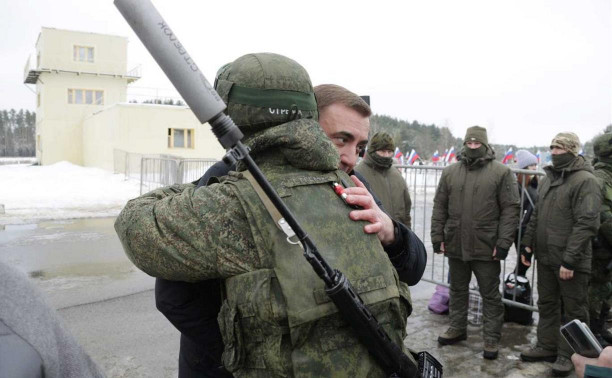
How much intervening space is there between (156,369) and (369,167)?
123 inches

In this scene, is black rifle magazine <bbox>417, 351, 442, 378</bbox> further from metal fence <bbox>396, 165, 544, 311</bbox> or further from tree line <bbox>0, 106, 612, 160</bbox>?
tree line <bbox>0, 106, 612, 160</bbox>

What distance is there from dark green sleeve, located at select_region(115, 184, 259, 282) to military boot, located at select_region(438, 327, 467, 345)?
3.84 metres

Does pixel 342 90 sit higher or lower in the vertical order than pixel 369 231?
higher

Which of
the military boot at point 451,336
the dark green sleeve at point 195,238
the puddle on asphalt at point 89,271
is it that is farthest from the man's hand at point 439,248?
the puddle on asphalt at point 89,271

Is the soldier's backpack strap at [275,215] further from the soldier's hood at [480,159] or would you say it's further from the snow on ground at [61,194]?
the snow on ground at [61,194]

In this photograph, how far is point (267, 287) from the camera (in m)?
1.31

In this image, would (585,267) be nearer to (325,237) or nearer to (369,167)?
(369,167)

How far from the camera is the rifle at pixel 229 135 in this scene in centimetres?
111

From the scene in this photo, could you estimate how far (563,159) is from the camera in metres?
4.34

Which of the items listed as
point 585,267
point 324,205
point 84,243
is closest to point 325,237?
point 324,205

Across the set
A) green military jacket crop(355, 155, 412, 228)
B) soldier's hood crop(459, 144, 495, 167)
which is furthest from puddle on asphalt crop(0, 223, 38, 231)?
soldier's hood crop(459, 144, 495, 167)

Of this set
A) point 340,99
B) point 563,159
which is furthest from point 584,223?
point 340,99

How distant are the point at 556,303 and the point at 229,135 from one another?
4.35 metres

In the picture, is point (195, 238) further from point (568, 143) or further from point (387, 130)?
point (387, 130)
